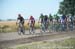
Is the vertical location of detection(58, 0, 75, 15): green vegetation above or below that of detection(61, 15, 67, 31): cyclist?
above

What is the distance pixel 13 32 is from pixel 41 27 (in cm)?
247

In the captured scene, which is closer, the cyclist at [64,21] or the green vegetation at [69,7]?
the cyclist at [64,21]

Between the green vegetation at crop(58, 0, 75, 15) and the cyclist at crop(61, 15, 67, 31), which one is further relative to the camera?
the green vegetation at crop(58, 0, 75, 15)

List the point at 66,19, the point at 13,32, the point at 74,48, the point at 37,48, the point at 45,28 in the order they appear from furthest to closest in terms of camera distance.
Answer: the point at 45,28
the point at 66,19
the point at 13,32
the point at 74,48
the point at 37,48

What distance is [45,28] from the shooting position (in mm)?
15391

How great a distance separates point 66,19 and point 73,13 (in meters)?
1.46

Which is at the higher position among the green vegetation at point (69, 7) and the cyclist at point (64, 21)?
the green vegetation at point (69, 7)

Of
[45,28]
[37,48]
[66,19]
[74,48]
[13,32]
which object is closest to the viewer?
[37,48]

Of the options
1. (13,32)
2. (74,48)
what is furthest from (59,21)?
(74,48)

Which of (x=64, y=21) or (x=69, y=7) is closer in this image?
(x=64, y=21)

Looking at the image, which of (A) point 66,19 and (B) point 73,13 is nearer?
(A) point 66,19

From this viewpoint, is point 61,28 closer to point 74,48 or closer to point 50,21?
point 50,21

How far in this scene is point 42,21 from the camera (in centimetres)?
1479

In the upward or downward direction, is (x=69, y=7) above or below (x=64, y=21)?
above
